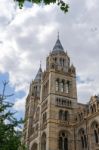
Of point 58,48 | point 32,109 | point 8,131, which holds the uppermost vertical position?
point 58,48

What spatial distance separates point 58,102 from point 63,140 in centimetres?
692

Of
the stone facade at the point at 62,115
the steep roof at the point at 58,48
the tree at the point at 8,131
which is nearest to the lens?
the tree at the point at 8,131

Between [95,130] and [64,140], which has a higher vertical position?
[95,130]

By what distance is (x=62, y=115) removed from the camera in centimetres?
4066

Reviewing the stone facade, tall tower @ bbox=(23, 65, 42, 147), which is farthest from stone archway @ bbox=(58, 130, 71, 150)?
tall tower @ bbox=(23, 65, 42, 147)

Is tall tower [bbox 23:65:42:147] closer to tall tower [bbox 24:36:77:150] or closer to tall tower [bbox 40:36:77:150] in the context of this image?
tall tower [bbox 24:36:77:150]

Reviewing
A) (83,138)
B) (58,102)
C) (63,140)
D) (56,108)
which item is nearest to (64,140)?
(63,140)

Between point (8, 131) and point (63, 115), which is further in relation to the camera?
point (63, 115)

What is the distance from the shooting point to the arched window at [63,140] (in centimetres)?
3759

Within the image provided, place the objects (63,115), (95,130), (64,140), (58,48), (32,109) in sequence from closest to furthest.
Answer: (95,130), (64,140), (63,115), (58,48), (32,109)

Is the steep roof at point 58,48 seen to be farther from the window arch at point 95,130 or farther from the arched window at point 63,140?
the window arch at point 95,130

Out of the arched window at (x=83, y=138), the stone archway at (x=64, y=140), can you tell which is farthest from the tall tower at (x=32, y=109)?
the arched window at (x=83, y=138)

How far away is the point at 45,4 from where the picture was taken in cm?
501

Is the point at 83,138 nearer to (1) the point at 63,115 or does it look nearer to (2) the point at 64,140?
(2) the point at 64,140
